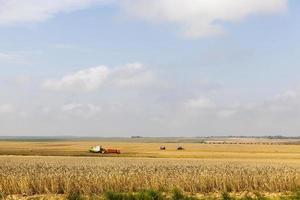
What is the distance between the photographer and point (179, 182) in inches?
1276

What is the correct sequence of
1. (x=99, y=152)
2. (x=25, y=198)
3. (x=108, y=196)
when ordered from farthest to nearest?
(x=99, y=152) < (x=25, y=198) < (x=108, y=196)

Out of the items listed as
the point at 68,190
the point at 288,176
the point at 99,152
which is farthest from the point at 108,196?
the point at 99,152

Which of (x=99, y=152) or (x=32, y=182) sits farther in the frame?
(x=99, y=152)

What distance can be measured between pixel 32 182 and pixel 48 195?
1727mm

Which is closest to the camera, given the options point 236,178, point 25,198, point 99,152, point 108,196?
point 108,196

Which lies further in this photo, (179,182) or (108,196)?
(179,182)

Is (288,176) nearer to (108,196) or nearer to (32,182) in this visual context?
(108,196)

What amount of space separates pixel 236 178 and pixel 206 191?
217cm

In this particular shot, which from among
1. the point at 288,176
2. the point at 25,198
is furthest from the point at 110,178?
the point at 288,176

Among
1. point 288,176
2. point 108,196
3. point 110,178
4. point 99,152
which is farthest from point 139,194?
point 99,152

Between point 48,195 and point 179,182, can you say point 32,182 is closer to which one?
point 48,195

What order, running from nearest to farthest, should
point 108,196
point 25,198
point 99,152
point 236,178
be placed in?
1. point 108,196
2. point 25,198
3. point 236,178
4. point 99,152

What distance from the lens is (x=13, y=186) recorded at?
106ft

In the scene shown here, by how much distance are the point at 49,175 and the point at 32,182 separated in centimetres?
177
